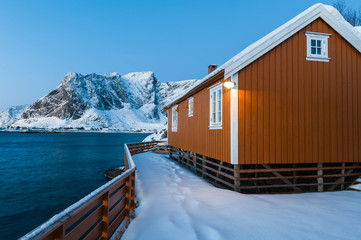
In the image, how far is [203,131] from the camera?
945cm

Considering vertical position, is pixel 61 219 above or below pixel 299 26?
below

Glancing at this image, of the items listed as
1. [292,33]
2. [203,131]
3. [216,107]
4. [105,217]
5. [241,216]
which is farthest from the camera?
[203,131]

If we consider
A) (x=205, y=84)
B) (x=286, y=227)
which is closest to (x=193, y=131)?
(x=205, y=84)

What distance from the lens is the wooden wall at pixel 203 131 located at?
7.31 metres

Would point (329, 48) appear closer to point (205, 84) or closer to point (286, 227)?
point (205, 84)

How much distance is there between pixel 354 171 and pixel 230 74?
5.75m

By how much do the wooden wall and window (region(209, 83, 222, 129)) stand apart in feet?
0.69

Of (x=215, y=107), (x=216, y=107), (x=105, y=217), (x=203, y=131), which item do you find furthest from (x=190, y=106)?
(x=105, y=217)

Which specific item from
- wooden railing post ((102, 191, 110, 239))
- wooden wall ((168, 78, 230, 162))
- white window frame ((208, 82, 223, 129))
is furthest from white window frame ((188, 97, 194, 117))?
wooden railing post ((102, 191, 110, 239))

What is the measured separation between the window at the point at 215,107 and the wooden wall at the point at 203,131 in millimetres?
210

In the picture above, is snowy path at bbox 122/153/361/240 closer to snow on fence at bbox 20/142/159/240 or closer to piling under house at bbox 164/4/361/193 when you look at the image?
snow on fence at bbox 20/142/159/240

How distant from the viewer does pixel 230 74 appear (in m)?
6.82

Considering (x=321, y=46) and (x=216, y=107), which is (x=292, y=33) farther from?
(x=216, y=107)

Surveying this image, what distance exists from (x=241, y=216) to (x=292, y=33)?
19.0 ft
